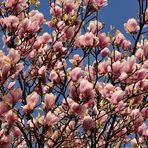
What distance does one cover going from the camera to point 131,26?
6215 mm

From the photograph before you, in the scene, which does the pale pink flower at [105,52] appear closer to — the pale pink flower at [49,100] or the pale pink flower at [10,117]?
the pale pink flower at [49,100]

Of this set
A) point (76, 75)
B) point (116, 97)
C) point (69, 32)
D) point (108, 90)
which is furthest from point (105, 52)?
point (76, 75)

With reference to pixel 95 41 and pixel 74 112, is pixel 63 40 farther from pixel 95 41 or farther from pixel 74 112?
pixel 74 112

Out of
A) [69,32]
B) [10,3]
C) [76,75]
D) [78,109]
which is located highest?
[10,3]

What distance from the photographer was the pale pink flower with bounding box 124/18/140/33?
6172 millimetres

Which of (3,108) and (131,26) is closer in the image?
(3,108)

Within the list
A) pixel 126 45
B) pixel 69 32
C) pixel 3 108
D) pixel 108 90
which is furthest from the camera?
pixel 126 45

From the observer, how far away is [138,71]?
5051 millimetres

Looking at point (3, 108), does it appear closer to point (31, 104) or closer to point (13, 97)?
point (13, 97)

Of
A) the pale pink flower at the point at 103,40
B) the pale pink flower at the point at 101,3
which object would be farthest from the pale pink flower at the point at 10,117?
the pale pink flower at the point at 101,3

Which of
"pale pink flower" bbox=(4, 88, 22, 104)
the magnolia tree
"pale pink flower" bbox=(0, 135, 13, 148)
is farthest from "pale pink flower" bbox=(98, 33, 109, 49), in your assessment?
"pale pink flower" bbox=(0, 135, 13, 148)

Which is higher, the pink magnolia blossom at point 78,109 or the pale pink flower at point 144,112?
the pale pink flower at point 144,112

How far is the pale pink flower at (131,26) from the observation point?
6172mm

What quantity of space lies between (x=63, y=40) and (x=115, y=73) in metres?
1.45
